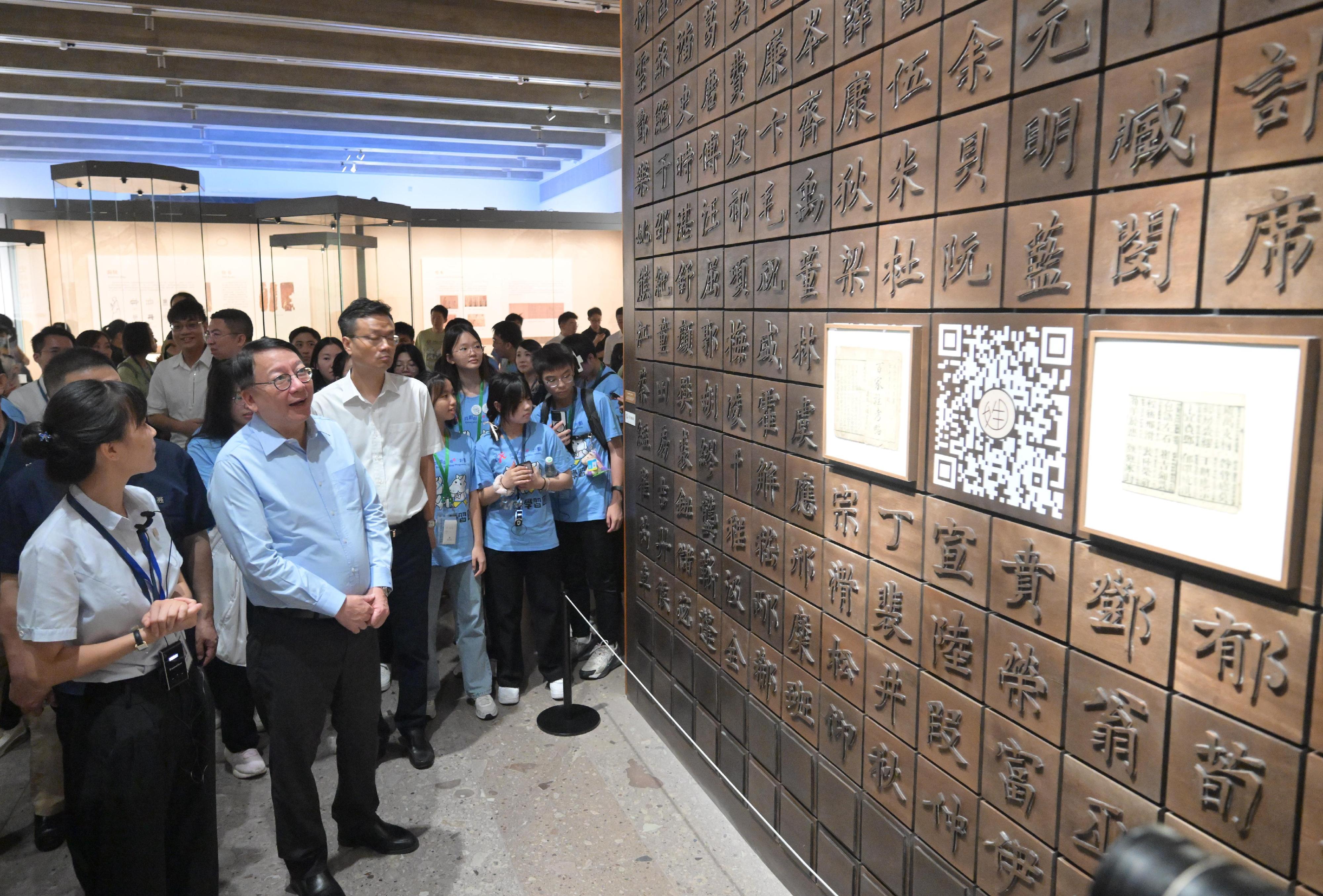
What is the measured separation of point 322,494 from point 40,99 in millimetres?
9314

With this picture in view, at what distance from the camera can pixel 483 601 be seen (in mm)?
5254

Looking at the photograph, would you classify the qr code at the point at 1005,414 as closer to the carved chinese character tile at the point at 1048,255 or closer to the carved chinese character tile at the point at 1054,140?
the carved chinese character tile at the point at 1048,255

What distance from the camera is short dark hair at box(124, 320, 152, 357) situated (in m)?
6.46

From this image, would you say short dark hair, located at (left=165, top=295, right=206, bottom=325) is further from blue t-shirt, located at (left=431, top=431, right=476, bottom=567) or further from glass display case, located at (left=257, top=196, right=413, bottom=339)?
glass display case, located at (left=257, top=196, right=413, bottom=339)

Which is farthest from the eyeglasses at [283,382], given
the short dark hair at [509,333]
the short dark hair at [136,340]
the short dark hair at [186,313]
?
the short dark hair at [136,340]

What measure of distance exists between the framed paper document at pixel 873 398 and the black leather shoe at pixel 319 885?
2.26m

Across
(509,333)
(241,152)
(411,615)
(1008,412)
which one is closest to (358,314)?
(411,615)

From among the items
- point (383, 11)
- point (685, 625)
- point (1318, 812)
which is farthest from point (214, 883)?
point (383, 11)

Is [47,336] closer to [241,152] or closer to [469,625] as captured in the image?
[469,625]

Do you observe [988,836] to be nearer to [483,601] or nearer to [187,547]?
[187,547]

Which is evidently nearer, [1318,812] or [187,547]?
[1318,812]

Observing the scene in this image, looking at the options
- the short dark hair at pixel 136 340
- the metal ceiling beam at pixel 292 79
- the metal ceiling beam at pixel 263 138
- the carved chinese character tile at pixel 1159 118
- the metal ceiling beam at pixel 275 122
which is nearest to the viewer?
the carved chinese character tile at pixel 1159 118

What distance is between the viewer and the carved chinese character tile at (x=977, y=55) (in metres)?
1.92

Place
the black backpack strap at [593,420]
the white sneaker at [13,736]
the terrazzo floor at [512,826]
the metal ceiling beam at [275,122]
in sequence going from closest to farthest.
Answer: the terrazzo floor at [512,826]
the white sneaker at [13,736]
the black backpack strap at [593,420]
the metal ceiling beam at [275,122]
